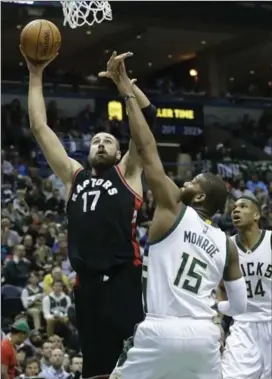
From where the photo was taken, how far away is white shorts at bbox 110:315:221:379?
5125 mm

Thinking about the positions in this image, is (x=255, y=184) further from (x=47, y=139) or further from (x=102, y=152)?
(x=102, y=152)

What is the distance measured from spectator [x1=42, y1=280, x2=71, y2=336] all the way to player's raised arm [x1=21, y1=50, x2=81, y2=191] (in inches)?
329

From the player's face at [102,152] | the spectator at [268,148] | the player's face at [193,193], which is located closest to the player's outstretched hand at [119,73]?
the player's face at [102,152]

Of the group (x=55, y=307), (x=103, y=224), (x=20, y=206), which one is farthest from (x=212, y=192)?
(x=20, y=206)

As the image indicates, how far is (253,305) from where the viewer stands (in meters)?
8.23

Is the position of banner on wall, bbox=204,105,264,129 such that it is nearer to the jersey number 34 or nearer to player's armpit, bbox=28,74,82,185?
player's armpit, bbox=28,74,82,185

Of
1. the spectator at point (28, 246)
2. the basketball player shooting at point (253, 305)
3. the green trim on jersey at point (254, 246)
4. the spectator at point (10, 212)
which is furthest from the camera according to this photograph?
the spectator at point (10, 212)

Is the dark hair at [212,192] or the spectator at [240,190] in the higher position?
the spectator at [240,190]

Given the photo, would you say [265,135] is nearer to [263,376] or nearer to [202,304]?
[263,376]

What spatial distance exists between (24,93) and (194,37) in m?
5.72

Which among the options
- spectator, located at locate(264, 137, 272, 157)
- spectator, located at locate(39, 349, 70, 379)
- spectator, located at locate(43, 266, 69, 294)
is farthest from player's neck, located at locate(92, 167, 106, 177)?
spectator, located at locate(264, 137, 272, 157)

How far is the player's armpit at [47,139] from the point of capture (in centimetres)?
604

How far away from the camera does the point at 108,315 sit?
5.77 metres

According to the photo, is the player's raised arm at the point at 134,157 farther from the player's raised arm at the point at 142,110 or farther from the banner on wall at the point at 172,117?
the banner on wall at the point at 172,117
